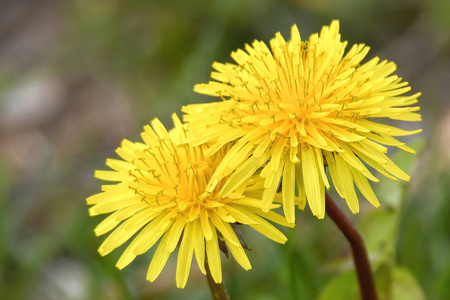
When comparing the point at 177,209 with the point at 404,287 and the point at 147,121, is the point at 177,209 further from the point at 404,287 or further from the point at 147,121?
the point at 147,121

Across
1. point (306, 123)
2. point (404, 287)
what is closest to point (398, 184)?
point (404, 287)

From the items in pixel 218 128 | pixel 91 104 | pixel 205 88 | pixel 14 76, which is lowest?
pixel 218 128

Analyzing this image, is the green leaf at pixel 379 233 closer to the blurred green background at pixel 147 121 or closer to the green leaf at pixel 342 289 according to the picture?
the blurred green background at pixel 147 121

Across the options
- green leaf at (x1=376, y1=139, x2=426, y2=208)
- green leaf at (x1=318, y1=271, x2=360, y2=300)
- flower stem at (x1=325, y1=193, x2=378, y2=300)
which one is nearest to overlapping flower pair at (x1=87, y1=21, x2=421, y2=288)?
flower stem at (x1=325, y1=193, x2=378, y2=300)

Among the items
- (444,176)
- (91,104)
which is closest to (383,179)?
(444,176)

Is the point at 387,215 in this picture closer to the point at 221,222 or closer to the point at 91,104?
the point at 221,222

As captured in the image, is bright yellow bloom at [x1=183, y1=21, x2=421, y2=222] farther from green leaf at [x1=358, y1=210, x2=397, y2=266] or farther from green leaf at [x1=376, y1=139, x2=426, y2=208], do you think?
green leaf at [x1=358, y1=210, x2=397, y2=266]

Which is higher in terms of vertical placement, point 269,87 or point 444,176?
point 269,87
